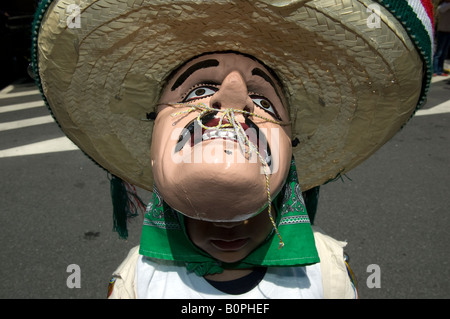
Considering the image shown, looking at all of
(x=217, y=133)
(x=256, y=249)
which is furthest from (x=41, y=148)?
(x=217, y=133)

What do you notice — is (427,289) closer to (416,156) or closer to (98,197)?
(416,156)

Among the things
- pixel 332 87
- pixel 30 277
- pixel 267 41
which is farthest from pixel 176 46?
pixel 30 277

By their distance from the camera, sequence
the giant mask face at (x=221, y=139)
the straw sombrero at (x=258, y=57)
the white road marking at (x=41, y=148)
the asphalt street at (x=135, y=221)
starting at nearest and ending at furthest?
the giant mask face at (x=221, y=139) → the straw sombrero at (x=258, y=57) → the asphalt street at (x=135, y=221) → the white road marking at (x=41, y=148)

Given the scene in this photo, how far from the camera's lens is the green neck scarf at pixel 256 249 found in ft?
3.67

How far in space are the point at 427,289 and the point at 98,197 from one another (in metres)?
2.46

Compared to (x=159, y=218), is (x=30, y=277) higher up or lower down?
lower down

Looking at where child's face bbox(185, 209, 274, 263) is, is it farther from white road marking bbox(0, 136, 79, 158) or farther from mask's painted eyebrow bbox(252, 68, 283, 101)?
white road marking bbox(0, 136, 79, 158)

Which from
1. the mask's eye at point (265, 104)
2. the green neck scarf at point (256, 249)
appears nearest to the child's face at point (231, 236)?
the green neck scarf at point (256, 249)

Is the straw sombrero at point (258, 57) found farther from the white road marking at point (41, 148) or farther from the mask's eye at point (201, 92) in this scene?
the white road marking at point (41, 148)

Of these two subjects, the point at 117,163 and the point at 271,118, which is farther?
the point at 117,163

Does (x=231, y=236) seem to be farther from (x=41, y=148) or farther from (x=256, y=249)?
(x=41, y=148)

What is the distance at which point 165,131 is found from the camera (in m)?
1.02

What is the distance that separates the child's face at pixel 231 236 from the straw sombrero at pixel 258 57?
13.7 inches

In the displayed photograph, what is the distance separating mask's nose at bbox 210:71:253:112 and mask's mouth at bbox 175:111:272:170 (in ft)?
0.16
